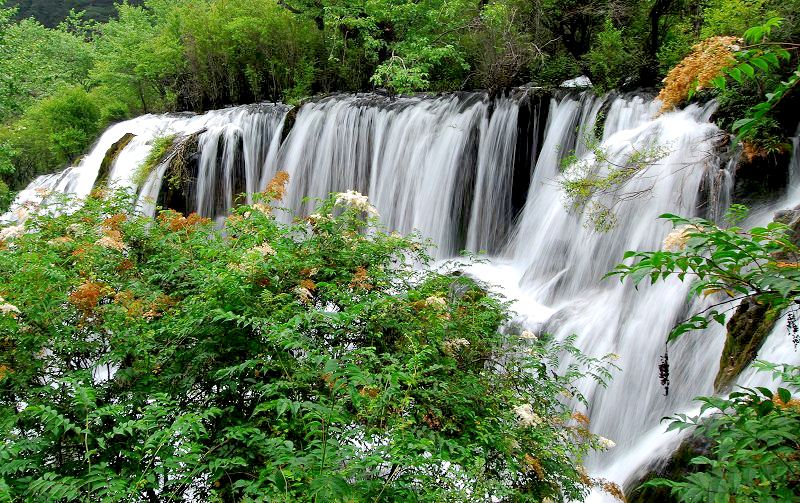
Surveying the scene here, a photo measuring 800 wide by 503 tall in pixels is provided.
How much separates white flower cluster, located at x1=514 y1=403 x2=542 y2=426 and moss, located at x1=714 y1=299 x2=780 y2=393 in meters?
2.18

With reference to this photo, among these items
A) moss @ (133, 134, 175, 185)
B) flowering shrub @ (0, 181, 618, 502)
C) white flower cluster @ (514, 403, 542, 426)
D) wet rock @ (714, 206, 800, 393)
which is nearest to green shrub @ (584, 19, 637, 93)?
wet rock @ (714, 206, 800, 393)

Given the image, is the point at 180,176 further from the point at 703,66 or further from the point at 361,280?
the point at 703,66

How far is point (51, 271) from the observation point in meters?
3.56

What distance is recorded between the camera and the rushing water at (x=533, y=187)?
5.68 m

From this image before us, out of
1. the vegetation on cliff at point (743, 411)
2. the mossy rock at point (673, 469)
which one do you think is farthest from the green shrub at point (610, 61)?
the vegetation on cliff at point (743, 411)

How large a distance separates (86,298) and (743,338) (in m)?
5.25

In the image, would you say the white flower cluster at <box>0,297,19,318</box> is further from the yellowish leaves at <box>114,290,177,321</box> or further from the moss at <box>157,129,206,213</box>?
the moss at <box>157,129,206,213</box>

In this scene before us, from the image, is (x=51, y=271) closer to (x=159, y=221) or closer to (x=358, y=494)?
(x=159, y=221)

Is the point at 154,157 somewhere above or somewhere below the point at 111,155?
above

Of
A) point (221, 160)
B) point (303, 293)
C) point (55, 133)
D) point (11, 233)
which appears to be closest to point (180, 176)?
point (221, 160)

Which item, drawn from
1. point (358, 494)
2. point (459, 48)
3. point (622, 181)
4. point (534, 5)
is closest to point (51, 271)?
point (358, 494)

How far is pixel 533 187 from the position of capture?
32.0 feet

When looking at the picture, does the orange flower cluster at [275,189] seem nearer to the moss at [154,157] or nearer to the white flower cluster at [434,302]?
the white flower cluster at [434,302]

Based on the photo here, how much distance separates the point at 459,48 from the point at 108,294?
12.3 meters
